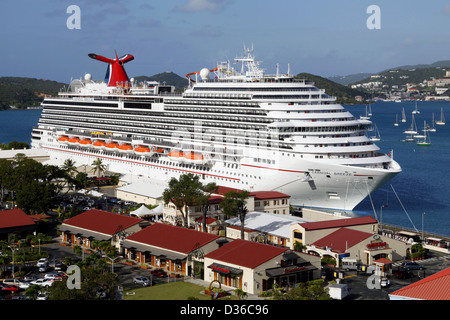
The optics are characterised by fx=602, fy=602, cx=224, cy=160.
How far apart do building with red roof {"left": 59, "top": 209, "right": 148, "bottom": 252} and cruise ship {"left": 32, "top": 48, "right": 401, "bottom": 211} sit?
58.3 feet

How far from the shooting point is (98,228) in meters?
51.0

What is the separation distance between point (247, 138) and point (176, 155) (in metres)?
12.9

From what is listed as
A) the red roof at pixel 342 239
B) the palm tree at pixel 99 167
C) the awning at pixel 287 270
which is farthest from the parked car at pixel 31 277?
the palm tree at pixel 99 167

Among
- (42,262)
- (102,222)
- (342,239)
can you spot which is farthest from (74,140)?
(342,239)

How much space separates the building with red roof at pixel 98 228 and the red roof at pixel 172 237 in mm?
2090

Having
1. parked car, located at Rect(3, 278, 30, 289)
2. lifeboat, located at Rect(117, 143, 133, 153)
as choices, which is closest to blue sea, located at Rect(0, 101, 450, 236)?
lifeboat, located at Rect(117, 143, 133, 153)

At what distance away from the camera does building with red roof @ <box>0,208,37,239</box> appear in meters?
52.3

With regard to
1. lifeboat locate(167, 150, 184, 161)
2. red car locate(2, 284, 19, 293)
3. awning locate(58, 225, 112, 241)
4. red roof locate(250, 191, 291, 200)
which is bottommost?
red car locate(2, 284, 19, 293)

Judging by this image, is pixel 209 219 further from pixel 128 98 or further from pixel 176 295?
pixel 128 98

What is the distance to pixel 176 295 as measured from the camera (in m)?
36.5

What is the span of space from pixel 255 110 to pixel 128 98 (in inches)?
1180

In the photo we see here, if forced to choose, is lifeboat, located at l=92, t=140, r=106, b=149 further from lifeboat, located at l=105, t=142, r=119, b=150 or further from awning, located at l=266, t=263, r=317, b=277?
awning, located at l=266, t=263, r=317, b=277

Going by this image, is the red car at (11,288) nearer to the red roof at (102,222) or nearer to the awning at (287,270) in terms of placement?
the red roof at (102,222)
